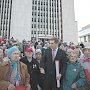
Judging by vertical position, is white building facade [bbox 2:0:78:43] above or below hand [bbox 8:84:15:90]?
above

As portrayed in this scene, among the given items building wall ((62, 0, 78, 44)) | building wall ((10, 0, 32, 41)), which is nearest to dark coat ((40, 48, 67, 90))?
building wall ((10, 0, 32, 41))

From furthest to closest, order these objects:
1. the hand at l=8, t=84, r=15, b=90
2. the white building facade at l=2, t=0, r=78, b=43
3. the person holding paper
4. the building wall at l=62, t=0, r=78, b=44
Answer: the building wall at l=62, t=0, r=78, b=44
the white building facade at l=2, t=0, r=78, b=43
the person holding paper
the hand at l=8, t=84, r=15, b=90

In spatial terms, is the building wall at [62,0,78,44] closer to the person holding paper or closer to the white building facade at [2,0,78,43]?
the white building facade at [2,0,78,43]

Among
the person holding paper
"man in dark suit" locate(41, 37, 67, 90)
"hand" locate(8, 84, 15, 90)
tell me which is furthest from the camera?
"man in dark suit" locate(41, 37, 67, 90)

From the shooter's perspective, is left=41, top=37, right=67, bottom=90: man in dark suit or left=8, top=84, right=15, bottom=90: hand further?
left=41, top=37, right=67, bottom=90: man in dark suit

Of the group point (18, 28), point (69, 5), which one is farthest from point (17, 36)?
point (69, 5)

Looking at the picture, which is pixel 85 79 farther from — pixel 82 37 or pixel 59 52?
pixel 82 37

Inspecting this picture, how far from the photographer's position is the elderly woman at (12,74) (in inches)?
183

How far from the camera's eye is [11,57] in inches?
192

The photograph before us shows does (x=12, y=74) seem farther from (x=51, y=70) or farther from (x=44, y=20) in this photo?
(x=44, y=20)

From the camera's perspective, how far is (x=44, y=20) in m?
72.7

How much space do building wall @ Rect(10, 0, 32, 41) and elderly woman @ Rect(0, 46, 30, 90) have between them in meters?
55.7

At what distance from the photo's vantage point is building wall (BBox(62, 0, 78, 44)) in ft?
219

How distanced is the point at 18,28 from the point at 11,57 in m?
56.8
